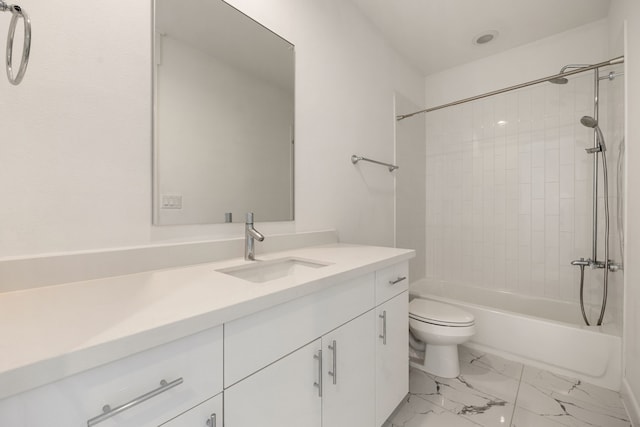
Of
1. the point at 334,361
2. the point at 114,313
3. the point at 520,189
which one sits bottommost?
the point at 334,361

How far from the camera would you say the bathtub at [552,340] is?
1.60 metres

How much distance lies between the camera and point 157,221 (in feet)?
3.28

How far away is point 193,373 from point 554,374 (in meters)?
2.25

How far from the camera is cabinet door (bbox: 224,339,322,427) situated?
0.65 meters

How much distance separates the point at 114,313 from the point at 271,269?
69cm

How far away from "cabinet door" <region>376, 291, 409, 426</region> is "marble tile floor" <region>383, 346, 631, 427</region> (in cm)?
20

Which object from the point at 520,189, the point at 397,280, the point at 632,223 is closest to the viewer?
the point at 397,280

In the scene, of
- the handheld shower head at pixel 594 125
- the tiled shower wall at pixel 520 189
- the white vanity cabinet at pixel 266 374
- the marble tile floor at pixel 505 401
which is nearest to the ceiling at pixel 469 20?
the tiled shower wall at pixel 520 189

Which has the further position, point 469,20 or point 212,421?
point 469,20

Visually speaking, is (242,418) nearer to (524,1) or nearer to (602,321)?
(602,321)

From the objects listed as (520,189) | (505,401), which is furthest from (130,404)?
(520,189)

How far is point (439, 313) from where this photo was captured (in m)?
1.77

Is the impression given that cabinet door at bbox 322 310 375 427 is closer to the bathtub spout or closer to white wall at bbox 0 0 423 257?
white wall at bbox 0 0 423 257

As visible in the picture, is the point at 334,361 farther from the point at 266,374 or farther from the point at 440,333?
the point at 440,333
